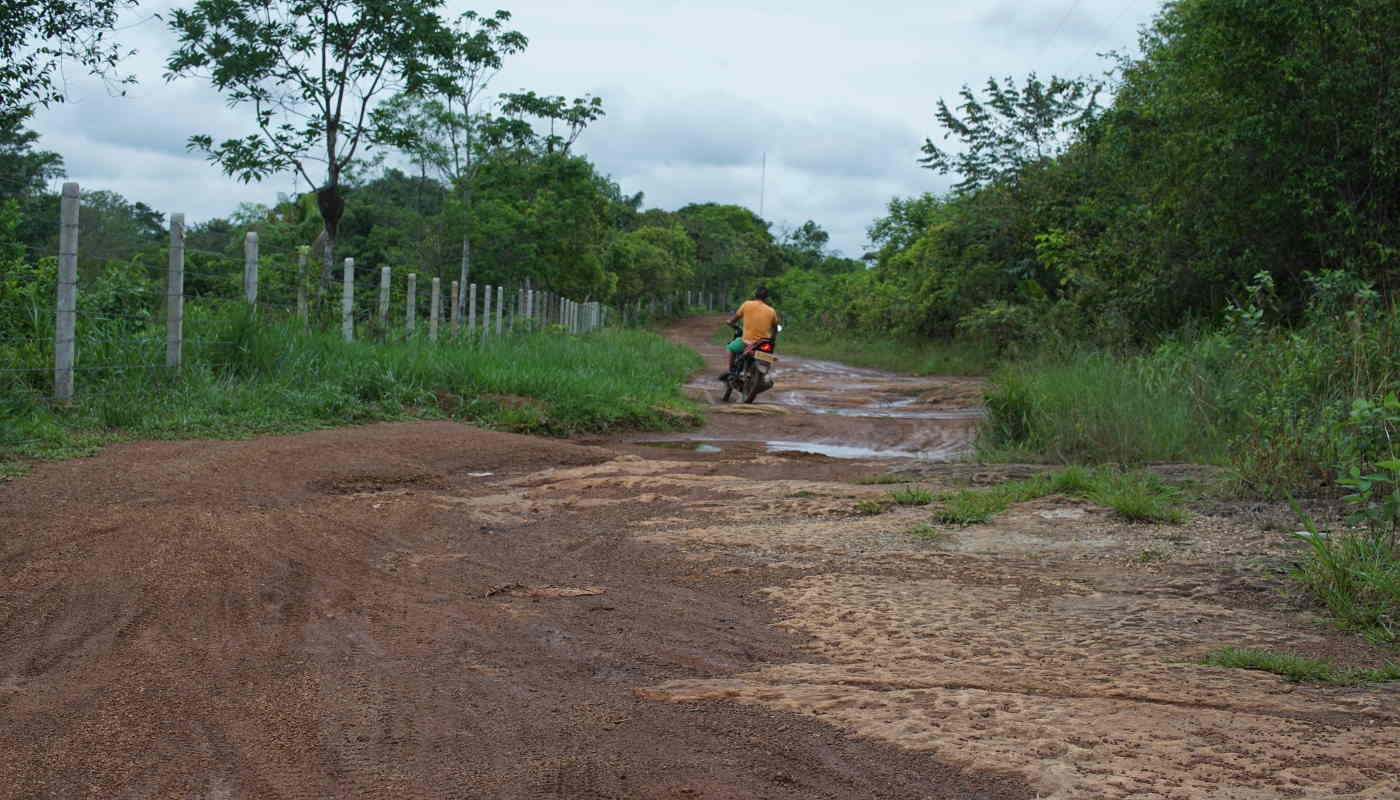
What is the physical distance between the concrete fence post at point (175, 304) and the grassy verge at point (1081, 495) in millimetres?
6774

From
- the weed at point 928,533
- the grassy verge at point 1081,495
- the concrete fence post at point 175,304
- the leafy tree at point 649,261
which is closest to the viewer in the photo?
the weed at point 928,533

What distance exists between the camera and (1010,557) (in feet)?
17.2

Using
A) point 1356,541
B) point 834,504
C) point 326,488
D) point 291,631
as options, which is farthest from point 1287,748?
point 326,488

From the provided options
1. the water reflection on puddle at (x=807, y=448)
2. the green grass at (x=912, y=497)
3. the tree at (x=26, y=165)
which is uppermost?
the tree at (x=26, y=165)

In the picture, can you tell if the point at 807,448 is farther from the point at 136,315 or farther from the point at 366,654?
the point at 366,654

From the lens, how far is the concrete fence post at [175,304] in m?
9.69

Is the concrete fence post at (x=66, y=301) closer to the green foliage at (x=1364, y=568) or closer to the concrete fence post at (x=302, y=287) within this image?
the concrete fence post at (x=302, y=287)

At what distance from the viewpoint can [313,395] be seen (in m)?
10.0

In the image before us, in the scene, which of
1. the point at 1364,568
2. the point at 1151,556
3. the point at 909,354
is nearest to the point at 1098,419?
the point at 1151,556

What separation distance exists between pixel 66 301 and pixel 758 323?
886cm

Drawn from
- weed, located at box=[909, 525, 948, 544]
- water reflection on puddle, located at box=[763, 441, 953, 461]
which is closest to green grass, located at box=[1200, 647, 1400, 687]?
weed, located at box=[909, 525, 948, 544]

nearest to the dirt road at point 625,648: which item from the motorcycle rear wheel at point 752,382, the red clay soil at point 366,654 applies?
the red clay soil at point 366,654

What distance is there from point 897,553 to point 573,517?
205cm

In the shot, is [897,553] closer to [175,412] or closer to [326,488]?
[326,488]
